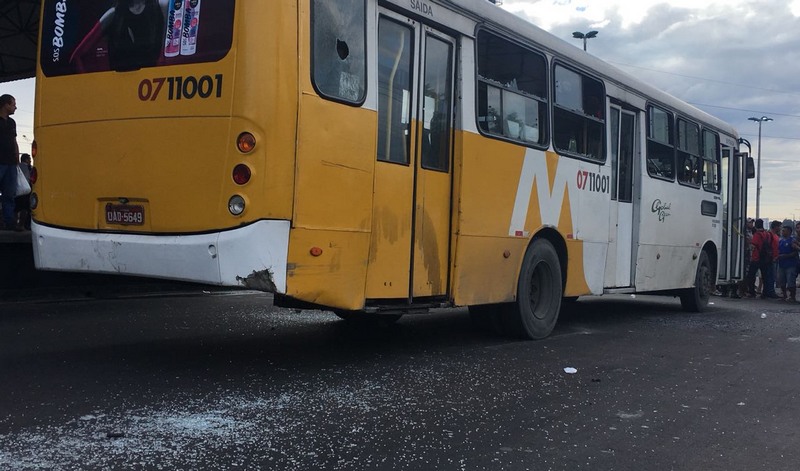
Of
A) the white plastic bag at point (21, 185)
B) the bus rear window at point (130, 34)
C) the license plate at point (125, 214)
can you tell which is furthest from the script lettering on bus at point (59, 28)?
the white plastic bag at point (21, 185)

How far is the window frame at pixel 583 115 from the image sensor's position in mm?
8227

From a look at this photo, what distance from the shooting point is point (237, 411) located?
4.79 m

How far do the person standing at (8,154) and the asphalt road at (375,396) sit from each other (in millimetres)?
1533

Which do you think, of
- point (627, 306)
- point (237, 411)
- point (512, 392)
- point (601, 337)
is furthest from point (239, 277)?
point (627, 306)

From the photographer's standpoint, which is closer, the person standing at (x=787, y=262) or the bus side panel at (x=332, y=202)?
the bus side panel at (x=332, y=202)

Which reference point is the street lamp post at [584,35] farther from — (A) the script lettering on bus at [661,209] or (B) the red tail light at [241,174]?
(B) the red tail light at [241,174]

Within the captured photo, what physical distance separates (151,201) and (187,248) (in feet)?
1.68

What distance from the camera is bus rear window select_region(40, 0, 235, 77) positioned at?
5.22 m

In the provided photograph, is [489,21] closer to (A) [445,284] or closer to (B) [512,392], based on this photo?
(A) [445,284]


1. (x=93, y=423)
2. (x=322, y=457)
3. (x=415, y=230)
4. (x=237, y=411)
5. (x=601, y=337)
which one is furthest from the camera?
(x=601, y=337)

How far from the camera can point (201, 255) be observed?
510 cm

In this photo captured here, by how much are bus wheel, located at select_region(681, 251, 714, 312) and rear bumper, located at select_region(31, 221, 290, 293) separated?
30.2ft

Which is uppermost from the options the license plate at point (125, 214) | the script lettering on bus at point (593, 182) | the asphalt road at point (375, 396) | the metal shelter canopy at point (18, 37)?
the metal shelter canopy at point (18, 37)

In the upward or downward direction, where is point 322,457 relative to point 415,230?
downward
